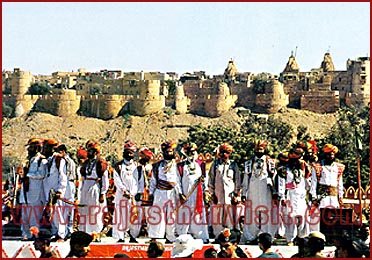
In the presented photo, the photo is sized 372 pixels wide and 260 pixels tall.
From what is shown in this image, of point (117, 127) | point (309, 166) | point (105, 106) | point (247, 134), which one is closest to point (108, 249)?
point (309, 166)

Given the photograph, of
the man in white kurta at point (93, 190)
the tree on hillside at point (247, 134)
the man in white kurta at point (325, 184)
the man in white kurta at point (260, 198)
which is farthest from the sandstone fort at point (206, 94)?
the man in white kurta at point (93, 190)

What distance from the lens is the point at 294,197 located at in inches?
430

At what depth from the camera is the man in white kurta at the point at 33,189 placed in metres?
10.8

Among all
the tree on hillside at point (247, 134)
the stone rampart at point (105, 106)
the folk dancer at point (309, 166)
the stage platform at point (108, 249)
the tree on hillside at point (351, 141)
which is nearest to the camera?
the stage platform at point (108, 249)

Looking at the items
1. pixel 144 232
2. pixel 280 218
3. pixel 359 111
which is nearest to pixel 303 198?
pixel 280 218

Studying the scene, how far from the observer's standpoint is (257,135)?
5991cm

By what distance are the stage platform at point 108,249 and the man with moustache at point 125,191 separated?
1.95 ft

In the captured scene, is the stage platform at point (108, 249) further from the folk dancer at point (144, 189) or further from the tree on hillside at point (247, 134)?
the tree on hillside at point (247, 134)

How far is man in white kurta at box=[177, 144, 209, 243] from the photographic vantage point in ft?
36.0

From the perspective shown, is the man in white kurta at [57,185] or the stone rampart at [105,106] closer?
the man in white kurta at [57,185]

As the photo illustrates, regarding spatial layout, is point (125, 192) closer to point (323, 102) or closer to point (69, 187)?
point (69, 187)

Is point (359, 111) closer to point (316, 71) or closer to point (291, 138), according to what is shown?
point (291, 138)

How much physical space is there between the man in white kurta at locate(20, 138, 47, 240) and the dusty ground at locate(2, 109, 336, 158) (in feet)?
182

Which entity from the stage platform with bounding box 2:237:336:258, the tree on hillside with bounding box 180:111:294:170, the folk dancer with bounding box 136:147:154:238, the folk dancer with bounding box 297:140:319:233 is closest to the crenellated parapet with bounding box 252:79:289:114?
the tree on hillside with bounding box 180:111:294:170
